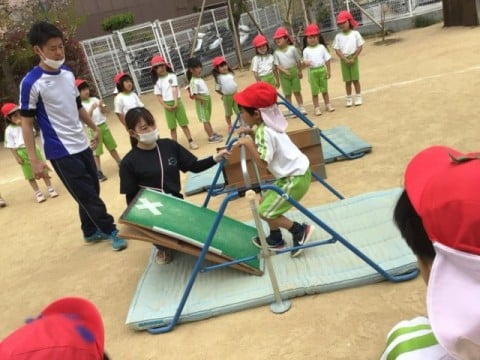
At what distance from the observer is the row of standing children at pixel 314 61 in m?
7.11

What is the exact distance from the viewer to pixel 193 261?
12.1 ft

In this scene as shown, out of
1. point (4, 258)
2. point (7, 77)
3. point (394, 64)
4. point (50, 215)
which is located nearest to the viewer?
point (4, 258)

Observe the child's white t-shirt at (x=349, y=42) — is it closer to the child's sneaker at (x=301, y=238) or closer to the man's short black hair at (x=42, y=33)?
the child's sneaker at (x=301, y=238)

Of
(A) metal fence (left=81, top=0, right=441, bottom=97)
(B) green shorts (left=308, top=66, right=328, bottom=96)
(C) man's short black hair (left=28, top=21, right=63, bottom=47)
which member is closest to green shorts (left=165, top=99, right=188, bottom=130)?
(B) green shorts (left=308, top=66, right=328, bottom=96)

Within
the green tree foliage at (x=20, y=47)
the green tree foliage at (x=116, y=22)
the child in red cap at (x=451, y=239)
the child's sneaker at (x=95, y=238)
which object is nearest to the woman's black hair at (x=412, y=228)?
the child in red cap at (x=451, y=239)

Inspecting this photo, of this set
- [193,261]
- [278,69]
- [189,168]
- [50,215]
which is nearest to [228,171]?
[189,168]

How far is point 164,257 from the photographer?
146 inches

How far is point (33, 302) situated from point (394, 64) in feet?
Result: 27.7

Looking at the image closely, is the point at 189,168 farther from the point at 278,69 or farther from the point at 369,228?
the point at 278,69

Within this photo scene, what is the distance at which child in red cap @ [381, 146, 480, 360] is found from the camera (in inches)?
30.6

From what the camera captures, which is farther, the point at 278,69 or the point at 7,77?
the point at 7,77

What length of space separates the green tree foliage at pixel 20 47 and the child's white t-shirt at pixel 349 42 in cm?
924

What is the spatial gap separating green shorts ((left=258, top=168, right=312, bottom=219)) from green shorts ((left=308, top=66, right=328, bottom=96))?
4195 mm

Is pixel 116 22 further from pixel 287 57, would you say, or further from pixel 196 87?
pixel 287 57
